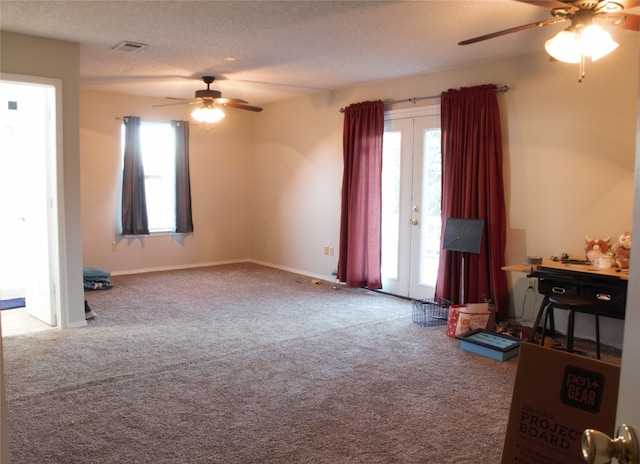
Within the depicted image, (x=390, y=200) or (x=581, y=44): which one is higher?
(x=581, y=44)

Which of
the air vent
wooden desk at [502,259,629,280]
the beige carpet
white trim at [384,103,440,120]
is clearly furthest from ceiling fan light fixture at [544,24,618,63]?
the air vent

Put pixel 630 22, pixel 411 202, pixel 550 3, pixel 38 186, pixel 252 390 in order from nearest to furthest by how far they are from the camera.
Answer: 1. pixel 550 3
2. pixel 630 22
3. pixel 252 390
4. pixel 38 186
5. pixel 411 202

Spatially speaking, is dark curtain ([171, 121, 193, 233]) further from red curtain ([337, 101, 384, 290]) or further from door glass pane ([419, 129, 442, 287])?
door glass pane ([419, 129, 442, 287])

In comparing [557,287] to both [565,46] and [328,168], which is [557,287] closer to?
[565,46]

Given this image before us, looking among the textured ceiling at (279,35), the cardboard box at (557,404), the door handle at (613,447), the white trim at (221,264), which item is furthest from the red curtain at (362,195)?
the door handle at (613,447)

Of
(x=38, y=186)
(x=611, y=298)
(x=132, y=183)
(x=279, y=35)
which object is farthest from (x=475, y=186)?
(x=132, y=183)

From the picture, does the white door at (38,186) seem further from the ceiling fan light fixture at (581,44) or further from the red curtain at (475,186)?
the ceiling fan light fixture at (581,44)

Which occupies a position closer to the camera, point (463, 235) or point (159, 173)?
point (463, 235)

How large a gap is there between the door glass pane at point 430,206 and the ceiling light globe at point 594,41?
2.61 meters

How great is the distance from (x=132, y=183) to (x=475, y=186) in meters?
4.75

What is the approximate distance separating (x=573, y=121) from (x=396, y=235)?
7.59ft

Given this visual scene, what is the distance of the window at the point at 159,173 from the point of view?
7344mm

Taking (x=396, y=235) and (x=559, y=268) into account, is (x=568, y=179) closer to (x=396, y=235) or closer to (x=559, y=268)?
(x=559, y=268)

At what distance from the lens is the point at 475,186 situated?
→ 16.2 ft
